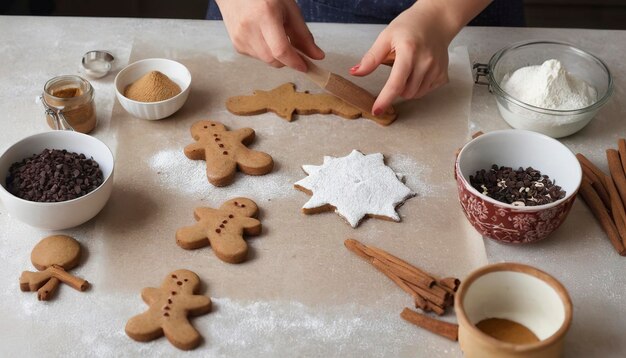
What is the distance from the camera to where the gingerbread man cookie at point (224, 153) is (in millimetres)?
1307

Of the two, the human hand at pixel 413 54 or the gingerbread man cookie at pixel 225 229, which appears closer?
the gingerbread man cookie at pixel 225 229

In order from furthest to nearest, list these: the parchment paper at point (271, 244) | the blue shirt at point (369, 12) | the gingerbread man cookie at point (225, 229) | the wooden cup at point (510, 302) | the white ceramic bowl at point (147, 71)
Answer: the blue shirt at point (369, 12) → the white ceramic bowl at point (147, 71) → the gingerbread man cookie at point (225, 229) → the parchment paper at point (271, 244) → the wooden cup at point (510, 302)

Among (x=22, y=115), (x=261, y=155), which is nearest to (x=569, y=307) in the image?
(x=261, y=155)

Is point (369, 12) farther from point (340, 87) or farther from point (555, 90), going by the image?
point (555, 90)

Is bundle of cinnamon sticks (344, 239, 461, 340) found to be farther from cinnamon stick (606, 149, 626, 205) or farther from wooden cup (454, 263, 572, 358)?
cinnamon stick (606, 149, 626, 205)

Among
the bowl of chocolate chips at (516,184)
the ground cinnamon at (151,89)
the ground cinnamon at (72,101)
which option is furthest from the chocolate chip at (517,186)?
the ground cinnamon at (72,101)

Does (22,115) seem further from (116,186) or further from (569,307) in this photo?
(569,307)

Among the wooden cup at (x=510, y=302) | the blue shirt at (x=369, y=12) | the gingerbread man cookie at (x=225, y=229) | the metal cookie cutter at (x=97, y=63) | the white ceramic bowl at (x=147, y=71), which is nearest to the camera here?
the wooden cup at (x=510, y=302)

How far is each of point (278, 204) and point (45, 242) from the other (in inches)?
15.3

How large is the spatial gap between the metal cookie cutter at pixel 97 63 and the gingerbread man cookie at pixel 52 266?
471 mm

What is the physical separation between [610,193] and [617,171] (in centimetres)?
6

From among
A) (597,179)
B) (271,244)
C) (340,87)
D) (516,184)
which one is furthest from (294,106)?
(597,179)

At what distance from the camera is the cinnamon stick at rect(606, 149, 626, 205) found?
1.27 meters

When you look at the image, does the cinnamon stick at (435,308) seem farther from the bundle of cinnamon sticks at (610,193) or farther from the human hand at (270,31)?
the human hand at (270,31)
